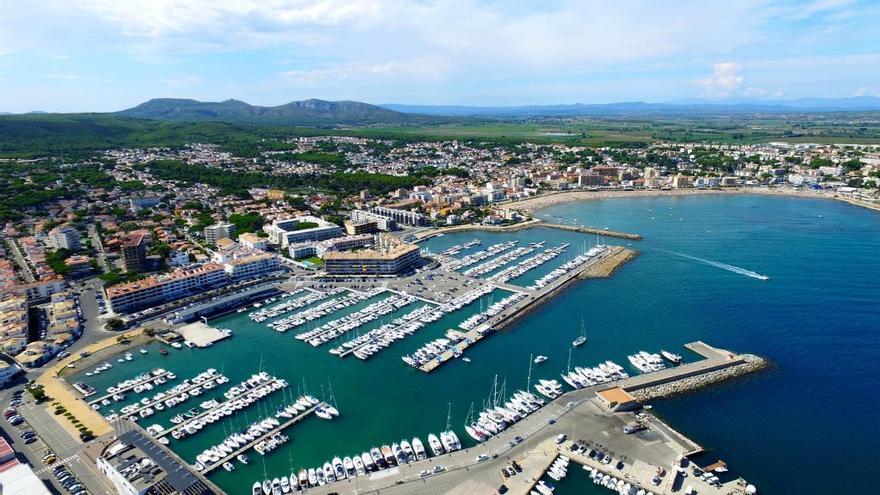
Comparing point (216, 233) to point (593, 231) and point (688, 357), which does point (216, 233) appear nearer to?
point (593, 231)

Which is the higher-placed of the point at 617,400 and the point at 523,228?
the point at 523,228

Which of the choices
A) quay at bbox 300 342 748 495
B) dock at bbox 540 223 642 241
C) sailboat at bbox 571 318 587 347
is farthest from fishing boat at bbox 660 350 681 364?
dock at bbox 540 223 642 241

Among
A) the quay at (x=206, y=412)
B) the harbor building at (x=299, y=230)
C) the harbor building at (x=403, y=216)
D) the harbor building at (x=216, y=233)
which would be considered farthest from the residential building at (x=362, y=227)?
the quay at (x=206, y=412)

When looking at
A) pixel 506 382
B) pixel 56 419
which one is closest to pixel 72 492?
pixel 56 419

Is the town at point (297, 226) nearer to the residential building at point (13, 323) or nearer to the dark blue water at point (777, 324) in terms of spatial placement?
the residential building at point (13, 323)

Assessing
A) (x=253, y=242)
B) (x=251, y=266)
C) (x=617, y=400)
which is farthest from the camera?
(x=253, y=242)

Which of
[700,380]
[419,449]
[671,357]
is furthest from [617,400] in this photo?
[419,449]

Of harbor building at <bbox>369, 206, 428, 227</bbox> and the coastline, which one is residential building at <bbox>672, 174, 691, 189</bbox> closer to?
the coastline
